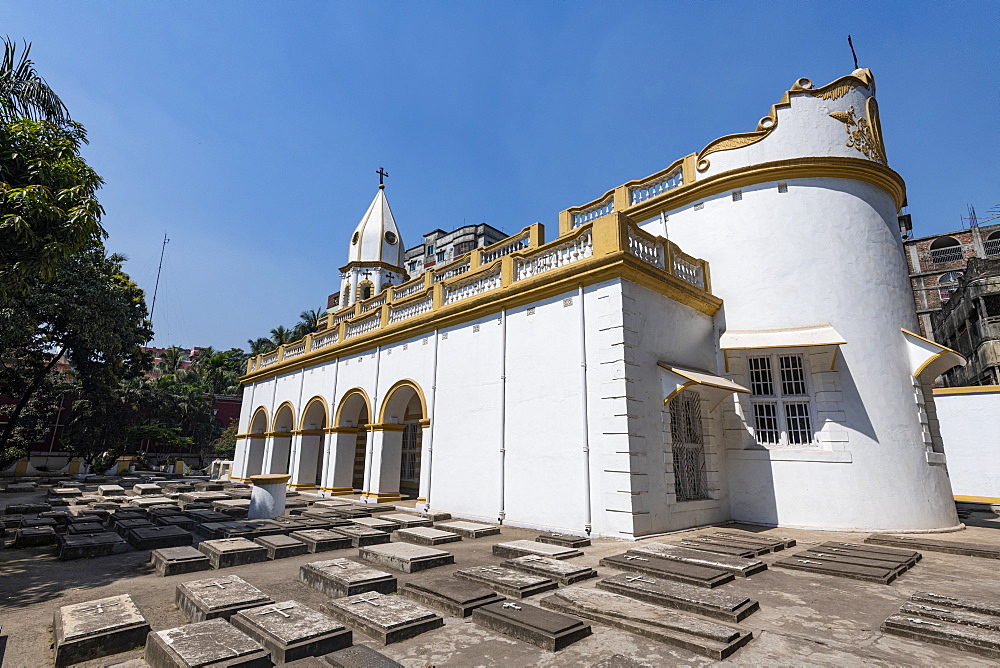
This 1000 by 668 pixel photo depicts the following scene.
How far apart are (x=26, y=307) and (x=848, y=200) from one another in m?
27.3

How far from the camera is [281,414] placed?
68.7 feet

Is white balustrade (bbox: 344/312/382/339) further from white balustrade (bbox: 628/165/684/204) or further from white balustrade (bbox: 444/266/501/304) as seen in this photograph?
white balustrade (bbox: 628/165/684/204)

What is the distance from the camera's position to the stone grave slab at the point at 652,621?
360cm

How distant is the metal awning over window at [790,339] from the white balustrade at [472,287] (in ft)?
18.2

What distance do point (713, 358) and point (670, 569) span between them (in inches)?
272

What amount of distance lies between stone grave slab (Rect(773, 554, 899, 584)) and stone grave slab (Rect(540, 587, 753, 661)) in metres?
2.95

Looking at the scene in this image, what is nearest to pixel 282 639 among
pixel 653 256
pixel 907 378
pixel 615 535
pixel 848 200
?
pixel 615 535

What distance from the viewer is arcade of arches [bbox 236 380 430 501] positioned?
14.4 m

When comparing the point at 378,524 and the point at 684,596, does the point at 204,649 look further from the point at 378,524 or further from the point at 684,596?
the point at 378,524

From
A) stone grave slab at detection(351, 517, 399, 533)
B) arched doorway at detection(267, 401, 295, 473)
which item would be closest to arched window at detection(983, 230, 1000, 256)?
stone grave slab at detection(351, 517, 399, 533)

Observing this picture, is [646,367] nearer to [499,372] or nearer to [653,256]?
[653,256]

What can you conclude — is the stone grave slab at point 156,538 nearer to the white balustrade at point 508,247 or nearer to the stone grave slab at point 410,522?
the stone grave slab at point 410,522

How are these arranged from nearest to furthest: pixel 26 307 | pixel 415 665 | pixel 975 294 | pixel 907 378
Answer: pixel 415 665 → pixel 907 378 → pixel 26 307 → pixel 975 294

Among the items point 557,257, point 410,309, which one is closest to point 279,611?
point 557,257
